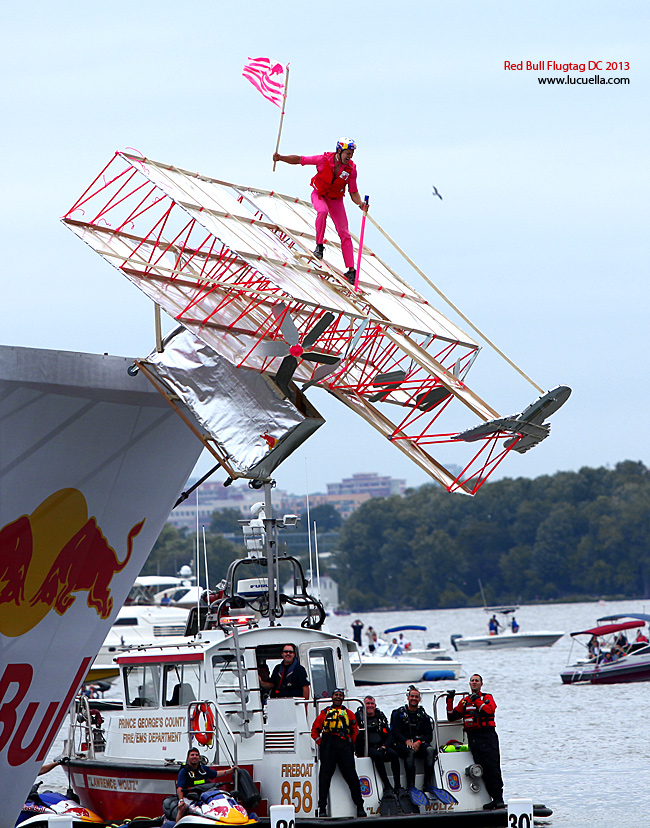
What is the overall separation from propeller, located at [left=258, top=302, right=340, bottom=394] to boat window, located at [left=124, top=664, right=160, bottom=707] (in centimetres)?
558

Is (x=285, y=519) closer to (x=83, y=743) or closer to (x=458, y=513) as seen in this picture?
(x=83, y=743)

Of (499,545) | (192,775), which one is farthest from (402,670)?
(499,545)

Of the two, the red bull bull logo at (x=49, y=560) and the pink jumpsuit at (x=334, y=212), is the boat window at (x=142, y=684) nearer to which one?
the red bull bull logo at (x=49, y=560)

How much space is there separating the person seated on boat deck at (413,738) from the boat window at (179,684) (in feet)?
9.94

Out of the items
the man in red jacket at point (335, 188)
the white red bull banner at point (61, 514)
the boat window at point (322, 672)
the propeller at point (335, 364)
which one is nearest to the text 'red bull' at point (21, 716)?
the white red bull banner at point (61, 514)

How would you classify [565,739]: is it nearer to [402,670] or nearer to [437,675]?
[437,675]

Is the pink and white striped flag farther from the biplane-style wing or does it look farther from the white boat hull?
the white boat hull

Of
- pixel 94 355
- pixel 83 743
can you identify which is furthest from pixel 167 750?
pixel 94 355

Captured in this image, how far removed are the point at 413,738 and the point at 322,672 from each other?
1.60 meters

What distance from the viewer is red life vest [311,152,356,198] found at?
1612 centimetres

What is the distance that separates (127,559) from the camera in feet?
57.9

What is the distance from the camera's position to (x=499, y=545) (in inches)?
5792

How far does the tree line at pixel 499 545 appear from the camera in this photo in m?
141

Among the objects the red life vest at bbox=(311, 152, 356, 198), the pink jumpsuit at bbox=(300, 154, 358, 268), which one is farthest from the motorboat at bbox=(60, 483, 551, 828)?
the red life vest at bbox=(311, 152, 356, 198)
